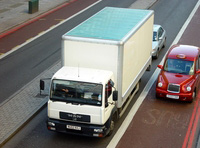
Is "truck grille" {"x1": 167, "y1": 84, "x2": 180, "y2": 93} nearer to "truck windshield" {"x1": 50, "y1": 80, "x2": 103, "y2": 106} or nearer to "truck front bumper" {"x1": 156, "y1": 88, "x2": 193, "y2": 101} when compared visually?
"truck front bumper" {"x1": 156, "y1": 88, "x2": 193, "y2": 101}

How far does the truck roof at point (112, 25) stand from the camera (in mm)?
15617

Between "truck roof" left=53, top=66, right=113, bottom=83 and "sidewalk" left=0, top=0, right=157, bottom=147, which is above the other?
"truck roof" left=53, top=66, right=113, bottom=83

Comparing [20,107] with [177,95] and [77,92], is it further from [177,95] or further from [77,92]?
[177,95]

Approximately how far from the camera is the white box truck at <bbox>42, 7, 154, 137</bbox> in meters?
14.2

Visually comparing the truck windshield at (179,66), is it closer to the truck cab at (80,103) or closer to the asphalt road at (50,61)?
the asphalt road at (50,61)

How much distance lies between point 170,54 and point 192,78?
5.19 ft

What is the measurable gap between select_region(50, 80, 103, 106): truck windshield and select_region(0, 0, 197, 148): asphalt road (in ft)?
5.61

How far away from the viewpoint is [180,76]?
1831 centimetres

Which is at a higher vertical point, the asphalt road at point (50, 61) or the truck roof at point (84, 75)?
the truck roof at point (84, 75)

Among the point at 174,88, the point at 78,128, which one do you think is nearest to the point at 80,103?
the point at 78,128

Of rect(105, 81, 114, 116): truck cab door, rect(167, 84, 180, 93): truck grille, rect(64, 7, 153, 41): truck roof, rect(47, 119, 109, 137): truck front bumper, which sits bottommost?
rect(47, 119, 109, 137): truck front bumper

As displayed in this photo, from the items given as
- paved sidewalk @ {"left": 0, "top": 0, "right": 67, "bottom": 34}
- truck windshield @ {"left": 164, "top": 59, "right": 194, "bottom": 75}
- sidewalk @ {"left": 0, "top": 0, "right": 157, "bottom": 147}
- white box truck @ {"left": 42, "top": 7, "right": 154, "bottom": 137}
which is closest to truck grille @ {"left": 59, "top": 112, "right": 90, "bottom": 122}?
white box truck @ {"left": 42, "top": 7, "right": 154, "bottom": 137}

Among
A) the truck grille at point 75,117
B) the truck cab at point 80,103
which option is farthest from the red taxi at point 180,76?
the truck grille at point 75,117

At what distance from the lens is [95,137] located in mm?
15109
